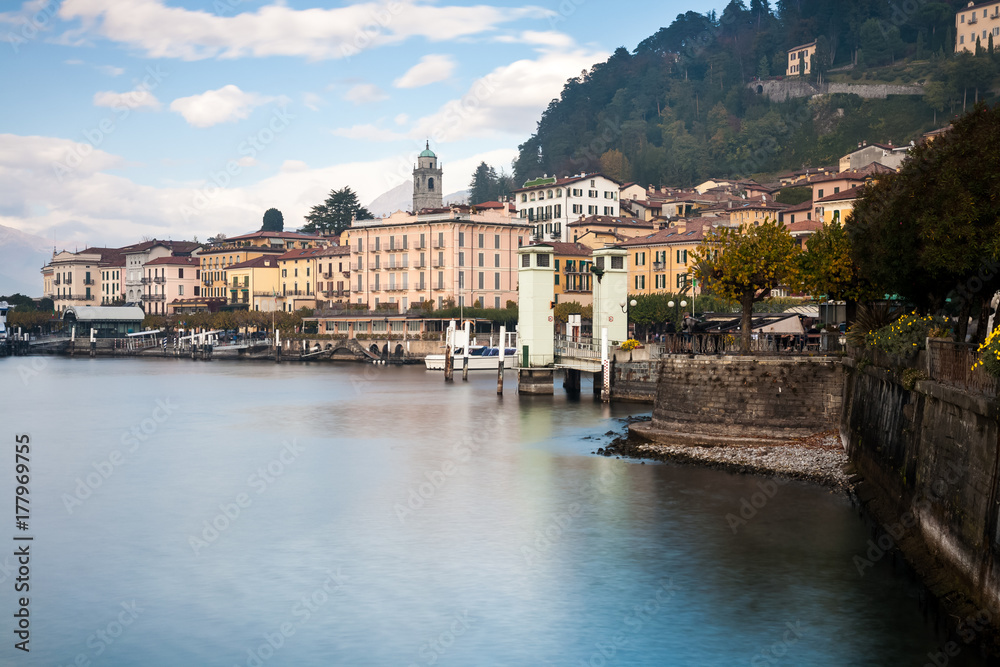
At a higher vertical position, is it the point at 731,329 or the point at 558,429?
the point at 731,329

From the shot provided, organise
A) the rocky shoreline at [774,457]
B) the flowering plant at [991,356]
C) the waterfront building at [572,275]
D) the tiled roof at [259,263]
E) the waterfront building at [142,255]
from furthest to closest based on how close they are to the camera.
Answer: the waterfront building at [142,255]
the tiled roof at [259,263]
the waterfront building at [572,275]
the rocky shoreline at [774,457]
the flowering plant at [991,356]

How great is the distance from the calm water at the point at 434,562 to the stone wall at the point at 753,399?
3092mm

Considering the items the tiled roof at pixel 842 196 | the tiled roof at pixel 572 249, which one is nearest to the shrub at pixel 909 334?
the tiled roof at pixel 842 196

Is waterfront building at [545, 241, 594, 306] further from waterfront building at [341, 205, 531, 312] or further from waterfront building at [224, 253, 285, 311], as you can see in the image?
waterfront building at [224, 253, 285, 311]

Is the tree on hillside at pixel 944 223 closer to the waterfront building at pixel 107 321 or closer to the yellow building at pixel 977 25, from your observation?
the waterfront building at pixel 107 321

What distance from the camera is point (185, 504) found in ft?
115

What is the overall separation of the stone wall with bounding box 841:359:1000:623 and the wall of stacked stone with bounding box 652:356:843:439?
6.50 m

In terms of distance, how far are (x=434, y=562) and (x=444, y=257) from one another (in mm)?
90026

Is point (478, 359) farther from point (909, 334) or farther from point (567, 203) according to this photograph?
point (909, 334)

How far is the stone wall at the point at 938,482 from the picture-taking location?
57.7 ft

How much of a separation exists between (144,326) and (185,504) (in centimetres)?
13106

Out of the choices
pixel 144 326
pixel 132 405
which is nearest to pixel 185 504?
pixel 132 405

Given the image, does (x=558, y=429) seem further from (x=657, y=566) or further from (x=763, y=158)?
(x=763, y=158)

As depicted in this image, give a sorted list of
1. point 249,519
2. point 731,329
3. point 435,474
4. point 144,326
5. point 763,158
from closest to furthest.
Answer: point 249,519 < point 435,474 < point 731,329 < point 144,326 < point 763,158
